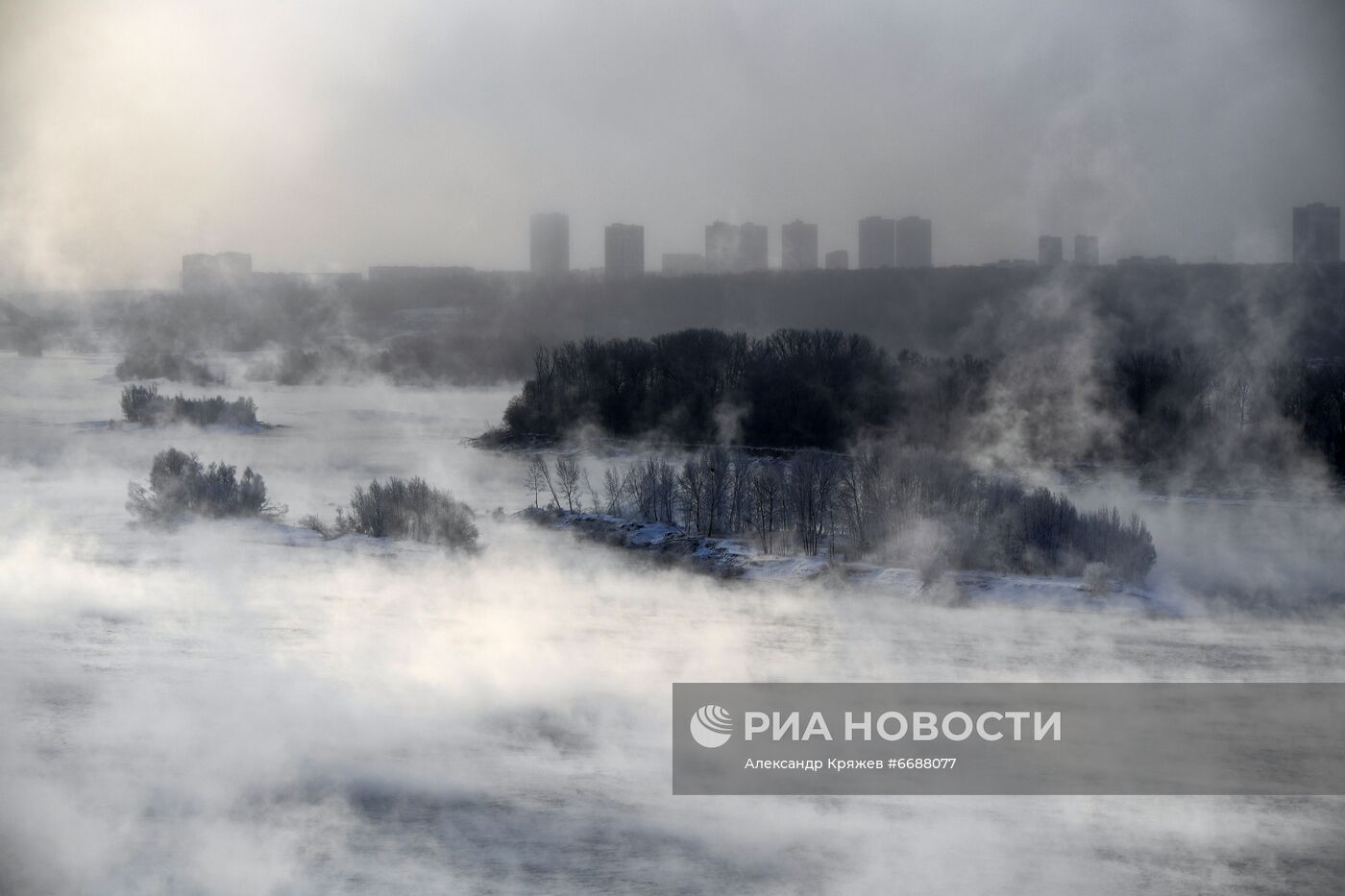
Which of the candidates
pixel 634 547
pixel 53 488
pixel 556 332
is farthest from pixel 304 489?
pixel 556 332

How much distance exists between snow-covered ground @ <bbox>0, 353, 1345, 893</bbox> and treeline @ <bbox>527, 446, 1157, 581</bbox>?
64cm

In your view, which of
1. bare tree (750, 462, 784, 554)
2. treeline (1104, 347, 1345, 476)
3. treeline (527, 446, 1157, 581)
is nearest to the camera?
treeline (527, 446, 1157, 581)

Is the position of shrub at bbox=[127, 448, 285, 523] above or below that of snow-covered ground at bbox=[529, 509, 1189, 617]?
above

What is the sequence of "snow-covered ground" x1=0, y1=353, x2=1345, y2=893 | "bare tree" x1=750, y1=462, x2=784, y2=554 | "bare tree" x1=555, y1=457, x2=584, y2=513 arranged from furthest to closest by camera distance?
"bare tree" x1=555, y1=457, x2=584, y2=513 < "bare tree" x1=750, y1=462, x2=784, y2=554 < "snow-covered ground" x1=0, y1=353, x2=1345, y2=893

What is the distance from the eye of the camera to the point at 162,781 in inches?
224

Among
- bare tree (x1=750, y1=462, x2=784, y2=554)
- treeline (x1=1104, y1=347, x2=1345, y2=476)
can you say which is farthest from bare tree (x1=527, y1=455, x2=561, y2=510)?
treeline (x1=1104, y1=347, x2=1345, y2=476)

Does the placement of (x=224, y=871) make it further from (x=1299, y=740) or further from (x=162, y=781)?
(x=1299, y=740)

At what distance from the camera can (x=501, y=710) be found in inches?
270

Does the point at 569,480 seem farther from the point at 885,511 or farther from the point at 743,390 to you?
the point at 743,390

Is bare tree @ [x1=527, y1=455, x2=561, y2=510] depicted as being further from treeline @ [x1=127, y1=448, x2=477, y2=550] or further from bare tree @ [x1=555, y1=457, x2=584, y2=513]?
treeline @ [x1=127, y1=448, x2=477, y2=550]

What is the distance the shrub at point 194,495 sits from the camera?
40.3 ft

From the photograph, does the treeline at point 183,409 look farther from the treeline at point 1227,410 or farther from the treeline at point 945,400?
the treeline at point 1227,410

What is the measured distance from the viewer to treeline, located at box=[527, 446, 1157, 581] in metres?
11.0

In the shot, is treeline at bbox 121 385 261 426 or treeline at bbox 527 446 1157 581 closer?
treeline at bbox 527 446 1157 581
